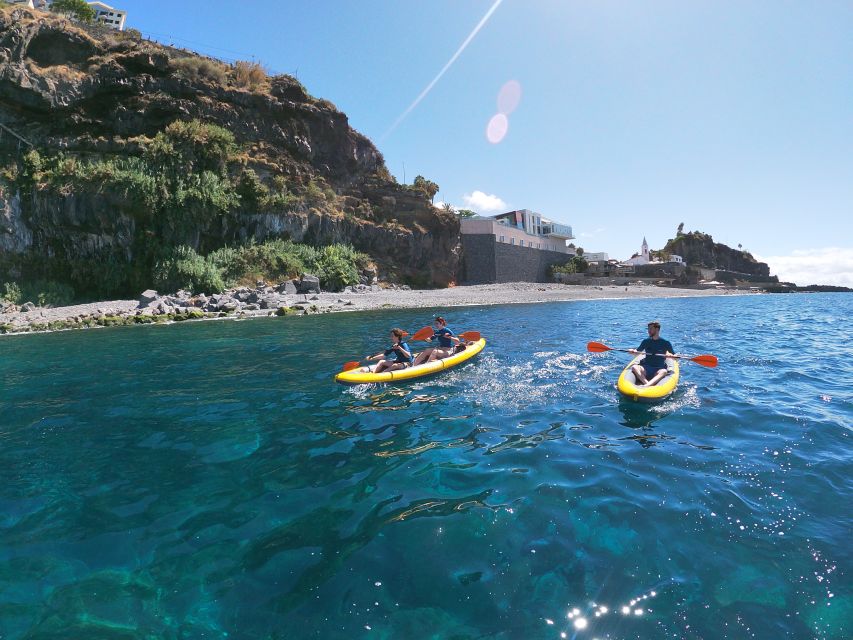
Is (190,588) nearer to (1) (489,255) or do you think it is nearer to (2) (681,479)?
(2) (681,479)

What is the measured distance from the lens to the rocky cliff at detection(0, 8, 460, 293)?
28094 mm

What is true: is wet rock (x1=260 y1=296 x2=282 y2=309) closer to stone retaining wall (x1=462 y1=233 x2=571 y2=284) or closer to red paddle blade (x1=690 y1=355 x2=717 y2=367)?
red paddle blade (x1=690 y1=355 x2=717 y2=367)

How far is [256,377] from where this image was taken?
1069 centimetres

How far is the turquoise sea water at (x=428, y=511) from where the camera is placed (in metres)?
3.22

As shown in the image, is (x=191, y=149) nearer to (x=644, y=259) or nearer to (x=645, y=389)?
(x=645, y=389)

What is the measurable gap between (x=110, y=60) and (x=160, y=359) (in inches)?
1262

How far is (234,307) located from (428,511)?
79.9ft

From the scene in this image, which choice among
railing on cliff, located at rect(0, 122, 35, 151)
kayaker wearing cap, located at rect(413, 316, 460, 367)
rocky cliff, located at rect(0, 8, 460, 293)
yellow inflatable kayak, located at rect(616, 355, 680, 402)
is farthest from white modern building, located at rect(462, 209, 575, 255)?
yellow inflatable kayak, located at rect(616, 355, 680, 402)

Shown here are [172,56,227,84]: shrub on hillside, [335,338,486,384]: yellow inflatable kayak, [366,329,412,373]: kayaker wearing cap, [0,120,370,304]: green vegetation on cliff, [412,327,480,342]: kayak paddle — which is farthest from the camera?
[172,56,227,84]: shrub on hillside

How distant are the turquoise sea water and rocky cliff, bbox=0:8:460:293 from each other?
2452 centimetres

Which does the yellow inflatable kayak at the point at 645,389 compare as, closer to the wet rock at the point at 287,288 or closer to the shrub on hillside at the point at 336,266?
the wet rock at the point at 287,288

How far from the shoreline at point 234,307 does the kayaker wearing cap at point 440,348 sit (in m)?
15.5

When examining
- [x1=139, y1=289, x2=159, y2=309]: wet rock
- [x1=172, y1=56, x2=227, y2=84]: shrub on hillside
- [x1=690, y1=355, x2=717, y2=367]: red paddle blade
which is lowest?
[x1=690, y1=355, x2=717, y2=367]: red paddle blade

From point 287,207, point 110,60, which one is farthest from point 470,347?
point 110,60
